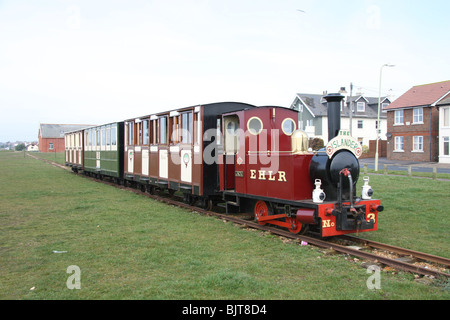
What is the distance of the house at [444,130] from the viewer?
1249 inches

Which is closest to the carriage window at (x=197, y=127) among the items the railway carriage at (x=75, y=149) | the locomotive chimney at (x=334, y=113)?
the locomotive chimney at (x=334, y=113)

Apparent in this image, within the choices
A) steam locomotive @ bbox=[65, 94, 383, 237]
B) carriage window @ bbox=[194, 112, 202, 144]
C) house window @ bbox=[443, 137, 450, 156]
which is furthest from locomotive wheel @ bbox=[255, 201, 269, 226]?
house window @ bbox=[443, 137, 450, 156]

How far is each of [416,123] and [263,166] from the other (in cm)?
3204

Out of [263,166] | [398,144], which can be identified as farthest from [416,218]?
[398,144]

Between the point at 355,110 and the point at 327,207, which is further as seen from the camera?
the point at 355,110

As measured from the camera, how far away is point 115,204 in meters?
12.7

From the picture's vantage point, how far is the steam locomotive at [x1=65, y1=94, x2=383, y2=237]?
7.37 meters

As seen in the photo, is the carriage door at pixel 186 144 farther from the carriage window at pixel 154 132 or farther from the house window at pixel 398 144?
the house window at pixel 398 144

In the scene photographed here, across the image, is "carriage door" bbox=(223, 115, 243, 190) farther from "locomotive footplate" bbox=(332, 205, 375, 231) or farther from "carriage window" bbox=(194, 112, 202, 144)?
"locomotive footplate" bbox=(332, 205, 375, 231)

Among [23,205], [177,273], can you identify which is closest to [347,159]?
[177,273]

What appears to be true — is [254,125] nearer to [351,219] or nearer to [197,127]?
[197,127]

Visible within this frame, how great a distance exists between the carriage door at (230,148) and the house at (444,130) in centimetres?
2830

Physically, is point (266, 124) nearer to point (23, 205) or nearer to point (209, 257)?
point (209, 257)
